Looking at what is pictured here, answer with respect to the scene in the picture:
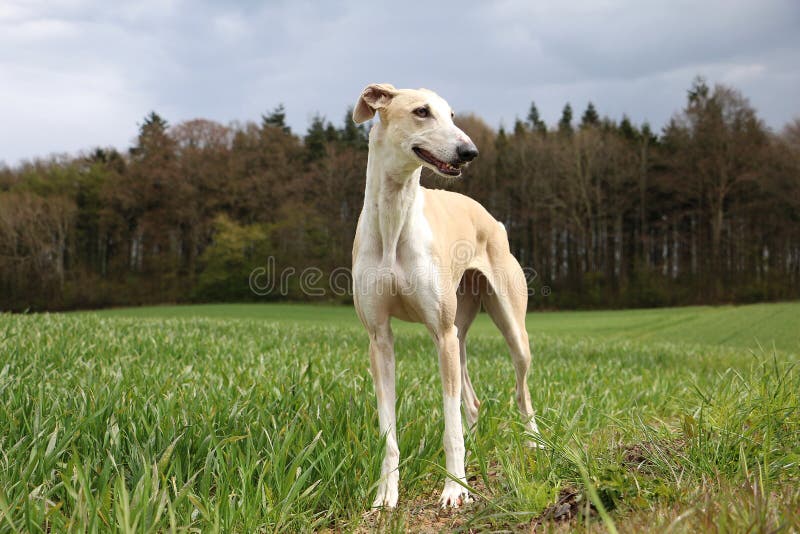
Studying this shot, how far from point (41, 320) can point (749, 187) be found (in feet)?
139

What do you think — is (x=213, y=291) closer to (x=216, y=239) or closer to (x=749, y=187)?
(x=216, y=239)

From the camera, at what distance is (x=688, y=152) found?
132ft

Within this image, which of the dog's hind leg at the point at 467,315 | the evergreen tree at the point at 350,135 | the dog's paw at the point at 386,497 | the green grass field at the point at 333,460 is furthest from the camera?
the evergreen tree at the point at 350,135

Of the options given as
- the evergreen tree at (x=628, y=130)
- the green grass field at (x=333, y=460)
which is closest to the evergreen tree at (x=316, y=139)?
the evergreen tree at (x=628, y=130)

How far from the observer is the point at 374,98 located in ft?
10.7

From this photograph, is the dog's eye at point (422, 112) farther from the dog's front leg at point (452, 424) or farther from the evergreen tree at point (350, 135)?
the evergreen tree at point (350, 135)

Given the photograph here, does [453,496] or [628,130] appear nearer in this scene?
[453,496]

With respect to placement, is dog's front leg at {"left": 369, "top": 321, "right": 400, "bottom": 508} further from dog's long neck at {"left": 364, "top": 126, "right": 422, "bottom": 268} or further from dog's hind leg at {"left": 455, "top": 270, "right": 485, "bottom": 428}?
dog's hind leg at {"left": 455, "top": 270, "right": 485, "bottom": 428}

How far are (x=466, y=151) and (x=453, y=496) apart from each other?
1.85 meters

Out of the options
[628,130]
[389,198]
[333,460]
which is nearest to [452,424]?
[333,460]

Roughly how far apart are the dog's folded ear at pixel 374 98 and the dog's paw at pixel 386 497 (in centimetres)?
209

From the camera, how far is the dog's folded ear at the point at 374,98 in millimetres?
3215

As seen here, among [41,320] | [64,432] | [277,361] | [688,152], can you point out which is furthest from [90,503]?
[688,152]

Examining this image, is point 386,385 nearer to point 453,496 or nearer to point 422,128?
point 453,496
